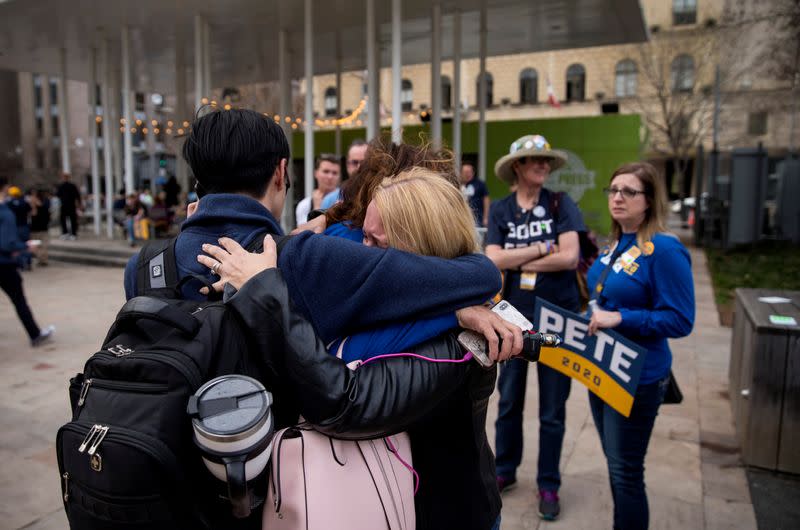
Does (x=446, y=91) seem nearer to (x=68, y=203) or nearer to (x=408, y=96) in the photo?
(x=408, y=96)

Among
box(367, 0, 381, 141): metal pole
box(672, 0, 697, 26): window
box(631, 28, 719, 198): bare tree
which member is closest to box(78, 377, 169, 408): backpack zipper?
box(367, 0, 381, 141): metal pole

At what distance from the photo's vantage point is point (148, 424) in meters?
1.09

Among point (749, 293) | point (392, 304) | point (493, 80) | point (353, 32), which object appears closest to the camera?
point (392, 304)

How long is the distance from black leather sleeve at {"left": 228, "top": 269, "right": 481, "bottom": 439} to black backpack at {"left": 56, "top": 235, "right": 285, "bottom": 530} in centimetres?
6

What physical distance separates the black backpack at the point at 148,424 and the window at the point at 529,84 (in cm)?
4076

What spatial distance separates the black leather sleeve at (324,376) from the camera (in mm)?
1221

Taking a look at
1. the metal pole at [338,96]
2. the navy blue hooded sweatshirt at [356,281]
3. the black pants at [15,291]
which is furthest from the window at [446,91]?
the navy blue hooded sweatshirt at [356,281]

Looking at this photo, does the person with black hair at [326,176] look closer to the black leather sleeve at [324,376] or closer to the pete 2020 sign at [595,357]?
the pete 2020 sign at [595,357]

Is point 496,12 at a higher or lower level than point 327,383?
higher

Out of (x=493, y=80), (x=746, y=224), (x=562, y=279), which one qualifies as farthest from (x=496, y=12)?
(x=493, y=80)

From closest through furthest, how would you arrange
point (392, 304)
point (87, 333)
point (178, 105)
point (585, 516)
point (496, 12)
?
point (392, 304)
point (585, 516)
point (87, 333)
point (496, 12)
point (178, 105)

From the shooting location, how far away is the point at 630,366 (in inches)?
100.0

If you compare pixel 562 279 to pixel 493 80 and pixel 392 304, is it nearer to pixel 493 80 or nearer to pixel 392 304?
pixel 392 304

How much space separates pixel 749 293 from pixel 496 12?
1056cm
